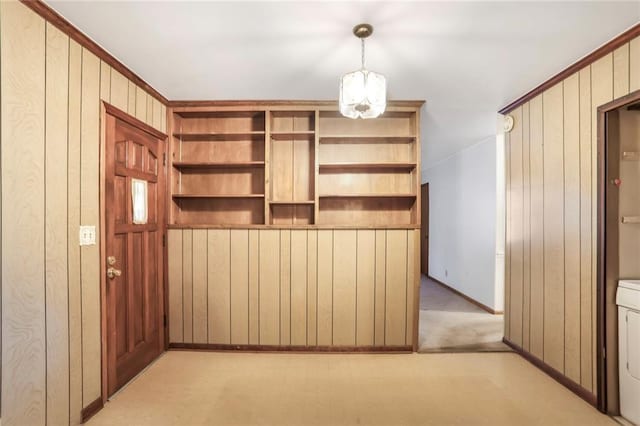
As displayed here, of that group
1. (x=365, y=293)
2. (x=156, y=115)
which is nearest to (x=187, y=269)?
(x=156, y=115)

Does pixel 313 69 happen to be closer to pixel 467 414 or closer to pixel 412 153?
pixel 412 153

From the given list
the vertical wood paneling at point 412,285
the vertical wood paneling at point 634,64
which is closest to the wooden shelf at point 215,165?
the vertical wood paneling at point 412,285

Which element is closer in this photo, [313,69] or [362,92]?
[362,92]

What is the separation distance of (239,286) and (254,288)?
0.14 m

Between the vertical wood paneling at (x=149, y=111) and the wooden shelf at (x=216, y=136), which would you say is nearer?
the vertical wood paneling at (x=149, y=111)

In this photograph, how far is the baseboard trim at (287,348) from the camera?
2.84 meters

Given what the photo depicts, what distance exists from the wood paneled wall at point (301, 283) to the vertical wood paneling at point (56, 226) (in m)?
1.14

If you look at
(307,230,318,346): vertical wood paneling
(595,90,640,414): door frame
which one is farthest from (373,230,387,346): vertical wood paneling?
(595,90,640,414): door frame

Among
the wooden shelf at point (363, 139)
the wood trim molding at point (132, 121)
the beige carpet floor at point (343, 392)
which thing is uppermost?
the wooden shelf at point (363, 139)

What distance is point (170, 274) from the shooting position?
2.86 m

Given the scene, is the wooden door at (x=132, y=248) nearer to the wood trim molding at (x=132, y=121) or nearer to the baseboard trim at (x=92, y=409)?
→ the wood trim molding at (x=132, y=121)

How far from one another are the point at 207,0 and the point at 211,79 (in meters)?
0.92

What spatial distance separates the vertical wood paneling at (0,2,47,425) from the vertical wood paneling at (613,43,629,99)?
3.35 m

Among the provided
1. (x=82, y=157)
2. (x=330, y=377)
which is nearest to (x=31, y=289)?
(x=82, y=157)
